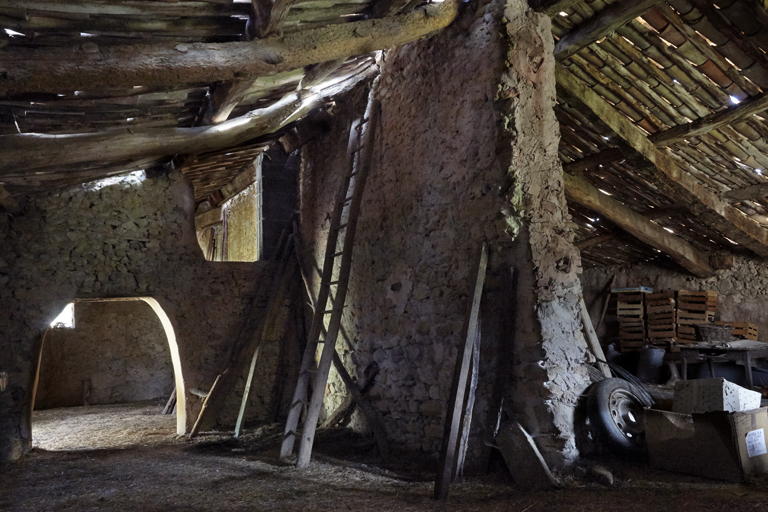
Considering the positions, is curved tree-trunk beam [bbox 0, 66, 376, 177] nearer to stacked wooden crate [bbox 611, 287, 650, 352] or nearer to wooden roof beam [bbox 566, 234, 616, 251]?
wooden roof beam [bbox 566, 234, 616, 251]

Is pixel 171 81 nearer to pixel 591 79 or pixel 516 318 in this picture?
pixel 516 318

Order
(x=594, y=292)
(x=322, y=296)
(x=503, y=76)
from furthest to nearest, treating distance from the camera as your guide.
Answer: (x=594, y=292) → (x=322, y=296) → (x=503, y=76)

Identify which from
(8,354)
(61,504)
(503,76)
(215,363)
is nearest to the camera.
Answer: (61,504)

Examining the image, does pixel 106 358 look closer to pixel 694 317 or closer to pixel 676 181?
pixel 676 181

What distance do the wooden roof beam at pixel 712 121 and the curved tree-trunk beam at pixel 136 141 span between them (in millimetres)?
3378

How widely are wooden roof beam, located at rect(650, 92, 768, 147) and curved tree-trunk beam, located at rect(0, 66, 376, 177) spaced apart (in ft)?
11.1

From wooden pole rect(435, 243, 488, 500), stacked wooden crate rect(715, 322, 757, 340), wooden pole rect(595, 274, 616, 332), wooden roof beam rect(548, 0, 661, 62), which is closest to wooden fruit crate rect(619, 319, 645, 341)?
wooden pole rect(595, 274, 616, 332)

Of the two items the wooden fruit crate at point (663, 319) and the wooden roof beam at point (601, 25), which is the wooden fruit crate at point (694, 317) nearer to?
the wooden fruit crate at point (663, 319)

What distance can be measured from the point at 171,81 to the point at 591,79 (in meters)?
4.37

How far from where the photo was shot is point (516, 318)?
390cm

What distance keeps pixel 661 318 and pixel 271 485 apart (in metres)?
8.15

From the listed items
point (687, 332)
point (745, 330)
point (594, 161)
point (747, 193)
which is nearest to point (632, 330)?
point (687, 332)

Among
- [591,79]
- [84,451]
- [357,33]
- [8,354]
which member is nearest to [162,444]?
[84,451]

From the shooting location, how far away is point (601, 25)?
451 cm
